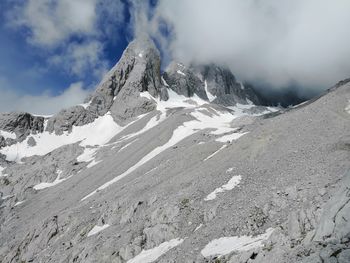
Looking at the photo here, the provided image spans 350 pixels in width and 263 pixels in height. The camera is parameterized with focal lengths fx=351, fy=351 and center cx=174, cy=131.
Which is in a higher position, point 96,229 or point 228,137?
point 96,229

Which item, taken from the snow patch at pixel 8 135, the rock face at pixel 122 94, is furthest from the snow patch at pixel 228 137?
the snow patch at pixel 8 135

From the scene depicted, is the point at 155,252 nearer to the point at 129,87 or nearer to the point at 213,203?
the point at 213,203

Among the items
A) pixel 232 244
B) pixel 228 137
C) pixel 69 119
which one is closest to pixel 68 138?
pixel 69 119

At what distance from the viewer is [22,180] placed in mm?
97625

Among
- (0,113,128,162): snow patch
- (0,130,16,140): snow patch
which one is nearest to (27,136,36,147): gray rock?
(0,113,128,162): snow patch

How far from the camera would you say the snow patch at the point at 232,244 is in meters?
24.4

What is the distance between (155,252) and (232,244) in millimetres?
8319

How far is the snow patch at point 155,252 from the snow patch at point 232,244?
14.0 feet

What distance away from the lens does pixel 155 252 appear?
31562 millimetres

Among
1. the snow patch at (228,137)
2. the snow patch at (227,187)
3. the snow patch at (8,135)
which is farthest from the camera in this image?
the snow patch at (8,135)

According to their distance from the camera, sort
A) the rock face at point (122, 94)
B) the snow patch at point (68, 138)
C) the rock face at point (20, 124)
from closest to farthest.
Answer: the snow patch at point (68, 138) < the rock face at point (20, 124) < the rock face at point (122, 94)

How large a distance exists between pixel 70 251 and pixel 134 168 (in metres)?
30.8

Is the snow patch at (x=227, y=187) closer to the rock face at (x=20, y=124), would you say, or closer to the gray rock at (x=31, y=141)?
the gray rock at (x=31, y=141)

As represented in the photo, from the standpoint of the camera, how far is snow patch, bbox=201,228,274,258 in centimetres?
2436
